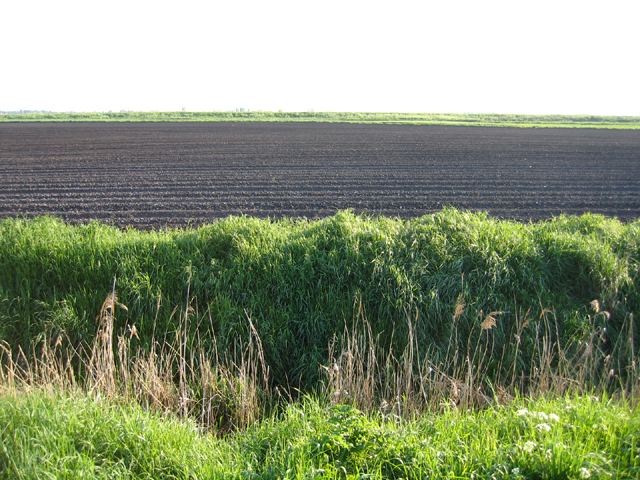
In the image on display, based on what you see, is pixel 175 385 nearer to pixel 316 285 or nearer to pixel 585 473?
pixel 316 285

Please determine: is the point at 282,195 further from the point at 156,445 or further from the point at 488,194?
the point at 156,445

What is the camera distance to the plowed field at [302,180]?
10.7m

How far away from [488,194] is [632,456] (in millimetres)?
10659

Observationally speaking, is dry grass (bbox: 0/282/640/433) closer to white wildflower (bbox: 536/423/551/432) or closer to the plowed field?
white wildflower (bbox: 536/423/551/432)

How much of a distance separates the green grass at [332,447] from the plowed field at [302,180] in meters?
6.62

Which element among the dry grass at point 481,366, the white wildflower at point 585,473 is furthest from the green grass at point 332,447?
the dry grass at point 481,366

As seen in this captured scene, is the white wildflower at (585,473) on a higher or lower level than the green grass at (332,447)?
higher

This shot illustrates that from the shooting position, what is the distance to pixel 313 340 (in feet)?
17.5

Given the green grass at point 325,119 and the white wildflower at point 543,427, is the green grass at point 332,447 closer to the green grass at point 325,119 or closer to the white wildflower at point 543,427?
the white wildflower at point 543,427

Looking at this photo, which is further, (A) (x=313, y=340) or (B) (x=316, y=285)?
(B) (x=316, y=285)

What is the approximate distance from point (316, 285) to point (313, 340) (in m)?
0.79

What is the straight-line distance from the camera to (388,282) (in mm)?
5668

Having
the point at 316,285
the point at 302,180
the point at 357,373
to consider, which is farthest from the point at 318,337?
the point at 302,180

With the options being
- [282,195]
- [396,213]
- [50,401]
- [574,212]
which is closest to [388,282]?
[50,401]
